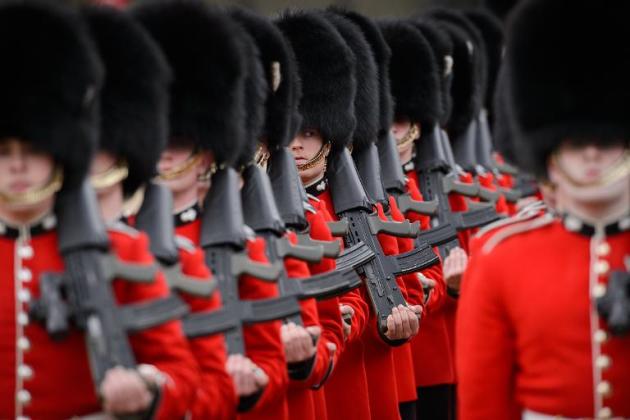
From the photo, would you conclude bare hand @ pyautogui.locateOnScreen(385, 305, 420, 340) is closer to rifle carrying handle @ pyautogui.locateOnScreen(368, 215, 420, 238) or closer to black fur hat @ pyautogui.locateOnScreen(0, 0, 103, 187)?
rifle carrying handle @ pyautogui.locateOnScreen(368, 215, 420, 238)

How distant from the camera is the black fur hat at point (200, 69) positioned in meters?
5.67

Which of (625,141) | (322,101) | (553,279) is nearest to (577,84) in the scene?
(625,141)

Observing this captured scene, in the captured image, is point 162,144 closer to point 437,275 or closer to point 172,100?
point 172,100

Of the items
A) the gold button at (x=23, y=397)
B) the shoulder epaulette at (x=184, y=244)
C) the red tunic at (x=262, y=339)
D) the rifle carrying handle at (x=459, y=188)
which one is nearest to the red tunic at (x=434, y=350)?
the rifle carrying handle at (x=459, y=188)

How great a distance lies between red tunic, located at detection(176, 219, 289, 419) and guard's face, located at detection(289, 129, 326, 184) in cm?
136

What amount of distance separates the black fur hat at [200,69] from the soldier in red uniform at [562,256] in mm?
1149

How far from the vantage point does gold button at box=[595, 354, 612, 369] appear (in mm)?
4781

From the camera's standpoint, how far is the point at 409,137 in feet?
29.8

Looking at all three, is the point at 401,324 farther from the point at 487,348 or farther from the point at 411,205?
the point at 487,348

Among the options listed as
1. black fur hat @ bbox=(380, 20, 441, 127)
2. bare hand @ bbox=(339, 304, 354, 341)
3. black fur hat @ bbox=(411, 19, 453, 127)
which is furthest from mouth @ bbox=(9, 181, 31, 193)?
black fur hat @ bbox=(411, 19, 453, 127)

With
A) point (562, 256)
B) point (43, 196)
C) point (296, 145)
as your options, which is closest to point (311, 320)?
point (296, 145)

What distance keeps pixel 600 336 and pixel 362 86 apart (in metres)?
3.41

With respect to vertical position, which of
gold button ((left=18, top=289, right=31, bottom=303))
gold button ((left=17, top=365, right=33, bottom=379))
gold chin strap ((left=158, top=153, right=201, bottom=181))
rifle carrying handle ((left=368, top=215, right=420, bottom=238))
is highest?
rifle carrying handle ((left=368, top=215, right=420, bottom=238))

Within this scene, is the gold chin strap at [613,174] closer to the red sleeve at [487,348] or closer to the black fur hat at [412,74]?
the red sleeve at [487,348]
